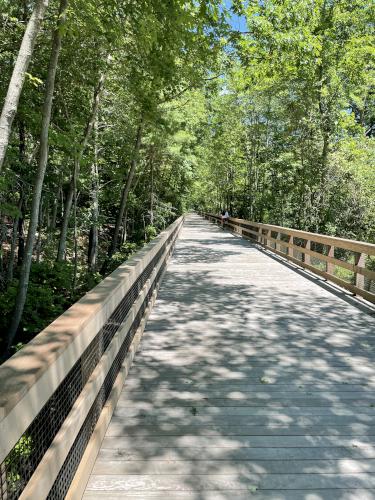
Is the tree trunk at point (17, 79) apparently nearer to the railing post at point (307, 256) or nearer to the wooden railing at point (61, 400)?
the wooden railing at point (61, 400)

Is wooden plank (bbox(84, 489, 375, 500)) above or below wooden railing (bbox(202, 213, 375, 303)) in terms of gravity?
below

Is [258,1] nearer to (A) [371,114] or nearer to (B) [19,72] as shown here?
(B) [19,72]

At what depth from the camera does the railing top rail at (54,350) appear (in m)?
1.49

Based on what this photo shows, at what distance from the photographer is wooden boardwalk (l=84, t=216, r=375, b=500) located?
2.38 m

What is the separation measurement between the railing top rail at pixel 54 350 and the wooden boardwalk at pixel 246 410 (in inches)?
32.5

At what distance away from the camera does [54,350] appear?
73.9 inches

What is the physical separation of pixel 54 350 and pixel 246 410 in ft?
5.88

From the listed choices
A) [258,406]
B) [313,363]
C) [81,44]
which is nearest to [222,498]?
[258,406]

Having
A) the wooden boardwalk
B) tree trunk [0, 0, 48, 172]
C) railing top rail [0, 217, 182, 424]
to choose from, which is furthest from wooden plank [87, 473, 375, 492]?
tree trunk [0, 0, 48, 172]

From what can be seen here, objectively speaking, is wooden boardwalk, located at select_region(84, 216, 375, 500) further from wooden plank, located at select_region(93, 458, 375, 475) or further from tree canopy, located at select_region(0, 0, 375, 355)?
tree canopy, located at select_region(0, 0, 375, 355)

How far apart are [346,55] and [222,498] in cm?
1720

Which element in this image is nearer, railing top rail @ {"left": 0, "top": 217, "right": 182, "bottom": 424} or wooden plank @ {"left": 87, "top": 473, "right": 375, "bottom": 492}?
railing top rail @ {"left": 0, "top": 217, "right": 182, "bottom": 424}

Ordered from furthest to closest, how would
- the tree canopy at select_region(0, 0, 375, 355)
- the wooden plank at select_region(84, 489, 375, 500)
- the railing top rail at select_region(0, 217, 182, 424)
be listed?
the tree canopy at select_region(0, 0, 375, 355) < the wooden plank at select_region(84, 489, 375, 500) < the railing top rail at select_region(0, 217, 182, 424)

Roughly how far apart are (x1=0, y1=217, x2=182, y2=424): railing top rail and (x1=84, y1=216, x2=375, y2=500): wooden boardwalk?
825mm
